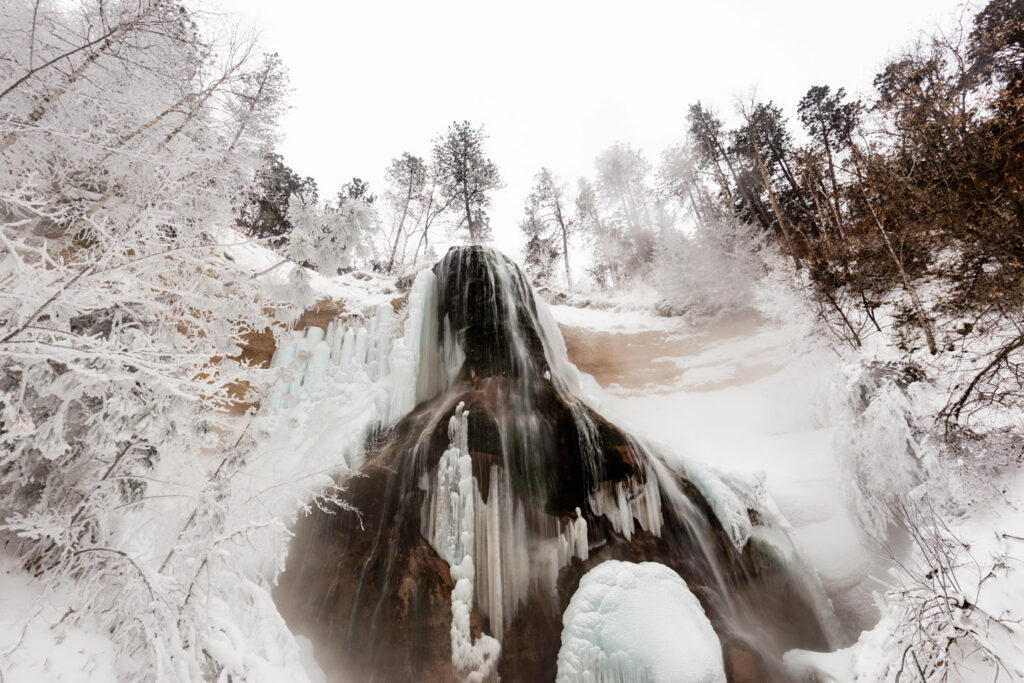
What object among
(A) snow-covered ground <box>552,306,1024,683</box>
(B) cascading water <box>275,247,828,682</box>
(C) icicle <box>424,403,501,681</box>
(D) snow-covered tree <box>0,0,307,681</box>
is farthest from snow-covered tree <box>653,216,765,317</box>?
(D) snow-covered tree <box>0,0,307,681</box>

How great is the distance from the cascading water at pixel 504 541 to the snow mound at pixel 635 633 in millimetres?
893

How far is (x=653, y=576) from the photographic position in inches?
239

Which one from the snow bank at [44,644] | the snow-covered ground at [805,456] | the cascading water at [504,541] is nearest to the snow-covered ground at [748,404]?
the snow-covered ground at [805,456]

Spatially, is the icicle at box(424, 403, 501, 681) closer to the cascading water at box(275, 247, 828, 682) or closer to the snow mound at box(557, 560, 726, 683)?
the cascading water at box(275, 247, 828, 682)

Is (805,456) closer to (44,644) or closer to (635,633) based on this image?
(635,633)

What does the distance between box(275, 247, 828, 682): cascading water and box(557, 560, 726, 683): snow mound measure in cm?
89

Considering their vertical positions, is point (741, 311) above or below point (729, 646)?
above

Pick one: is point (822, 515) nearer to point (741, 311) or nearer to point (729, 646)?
point (729, 646)

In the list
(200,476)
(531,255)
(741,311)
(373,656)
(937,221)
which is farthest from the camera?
Answer: (531,255)

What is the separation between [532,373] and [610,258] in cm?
1983

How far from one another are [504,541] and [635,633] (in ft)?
7.55

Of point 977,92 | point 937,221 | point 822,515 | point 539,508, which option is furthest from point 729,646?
point 977,92

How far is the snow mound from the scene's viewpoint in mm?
5062

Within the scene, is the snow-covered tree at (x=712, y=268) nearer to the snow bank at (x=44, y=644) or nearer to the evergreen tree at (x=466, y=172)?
the evergreen tree at (x=466, y=172)
